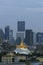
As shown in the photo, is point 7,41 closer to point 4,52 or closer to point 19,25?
point 19,25

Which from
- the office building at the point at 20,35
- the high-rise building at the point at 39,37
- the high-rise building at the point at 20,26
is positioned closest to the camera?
the high-rise building at the point at 39,37

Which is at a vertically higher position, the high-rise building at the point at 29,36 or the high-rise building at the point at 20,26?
the high-rise building at the point at 20,26

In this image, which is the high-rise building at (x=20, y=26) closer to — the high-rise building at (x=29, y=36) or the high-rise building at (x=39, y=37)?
the high-rise building at (x=29, y=36)

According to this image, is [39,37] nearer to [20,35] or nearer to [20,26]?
[20,26]

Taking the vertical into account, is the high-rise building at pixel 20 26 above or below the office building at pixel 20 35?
above

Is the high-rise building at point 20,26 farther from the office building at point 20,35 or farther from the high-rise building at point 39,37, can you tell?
the high-rise building at point 39,37

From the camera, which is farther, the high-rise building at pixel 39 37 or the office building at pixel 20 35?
the office building at pixel 20 35

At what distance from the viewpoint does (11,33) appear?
38.1 ft

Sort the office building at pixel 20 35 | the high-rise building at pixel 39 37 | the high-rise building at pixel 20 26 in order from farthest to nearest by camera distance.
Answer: the office building at pixel 20 35, the high-rise building at pixel 20 26, the high-rise building at pixel 39 37

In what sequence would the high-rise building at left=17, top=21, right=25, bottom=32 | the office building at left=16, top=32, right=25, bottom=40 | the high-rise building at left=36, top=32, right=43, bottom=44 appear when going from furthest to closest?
1. the office building at left=16, top=32, right=25, bottom=40
2. the high-rise building at left=17, top=21, right=25, bottom=32
3. the high-rise building at left=36, top=32, right=43, bottom=44

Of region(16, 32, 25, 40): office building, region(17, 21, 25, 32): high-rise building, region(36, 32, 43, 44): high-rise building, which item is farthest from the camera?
region(16, 32, 25, 40): office building

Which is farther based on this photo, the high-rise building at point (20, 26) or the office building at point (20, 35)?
the office building at point (20, 35)

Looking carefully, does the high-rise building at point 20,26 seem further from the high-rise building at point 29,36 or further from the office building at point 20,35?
the high-rise building at point 29,36

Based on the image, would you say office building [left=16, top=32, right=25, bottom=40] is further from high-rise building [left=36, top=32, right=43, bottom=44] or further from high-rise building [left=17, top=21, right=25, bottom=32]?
high-rise building [left=36, top=32, right=43, bottom=44]
